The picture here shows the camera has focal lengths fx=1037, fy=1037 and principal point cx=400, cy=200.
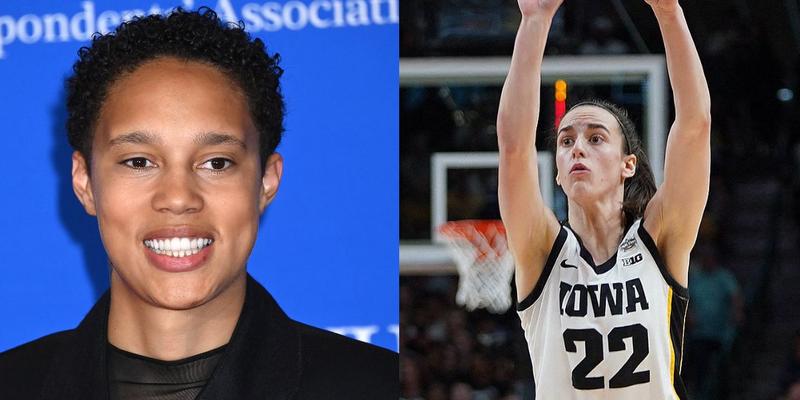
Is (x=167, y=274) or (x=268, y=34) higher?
(x=268, y=34)

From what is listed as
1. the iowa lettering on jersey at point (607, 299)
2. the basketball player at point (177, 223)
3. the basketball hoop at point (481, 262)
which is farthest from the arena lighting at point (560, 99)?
the basketball player at point (177, 223)

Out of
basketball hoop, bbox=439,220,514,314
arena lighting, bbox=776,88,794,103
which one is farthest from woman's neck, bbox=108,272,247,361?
arena lighting, bbox=776,88,794,103

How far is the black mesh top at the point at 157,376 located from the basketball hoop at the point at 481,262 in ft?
2.75

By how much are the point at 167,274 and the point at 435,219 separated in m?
0.92

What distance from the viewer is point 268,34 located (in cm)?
298

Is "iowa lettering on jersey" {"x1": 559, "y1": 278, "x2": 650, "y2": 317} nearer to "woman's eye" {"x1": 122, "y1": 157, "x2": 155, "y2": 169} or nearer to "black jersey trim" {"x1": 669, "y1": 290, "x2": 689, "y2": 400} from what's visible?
"black jersey trim" {"x1": 669, "y1": 290, "x2": 689, "y2": 400}

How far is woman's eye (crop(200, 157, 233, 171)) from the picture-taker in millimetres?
2637

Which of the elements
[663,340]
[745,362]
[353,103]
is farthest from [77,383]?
[745,362]

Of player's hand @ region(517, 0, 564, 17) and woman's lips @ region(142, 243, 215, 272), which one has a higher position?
player's hand @ region(517, 0, 564, 17)

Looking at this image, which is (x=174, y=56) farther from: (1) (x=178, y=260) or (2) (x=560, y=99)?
(2) (x=560, y=99)

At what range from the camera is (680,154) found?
9.81 ft

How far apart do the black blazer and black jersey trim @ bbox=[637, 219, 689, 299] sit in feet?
2.61

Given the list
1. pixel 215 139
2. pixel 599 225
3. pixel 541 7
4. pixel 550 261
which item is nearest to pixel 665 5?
pixel 541 7

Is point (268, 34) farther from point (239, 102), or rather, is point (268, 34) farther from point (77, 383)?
point (77, 383)
